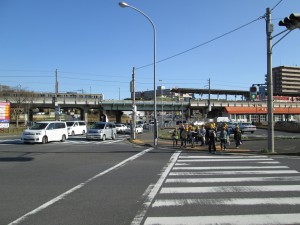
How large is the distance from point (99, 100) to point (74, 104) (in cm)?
742

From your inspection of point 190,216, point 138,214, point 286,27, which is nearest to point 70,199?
point 138,214

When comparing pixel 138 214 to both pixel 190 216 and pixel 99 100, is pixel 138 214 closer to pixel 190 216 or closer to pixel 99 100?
pixel 190 216

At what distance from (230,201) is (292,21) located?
36.9ft

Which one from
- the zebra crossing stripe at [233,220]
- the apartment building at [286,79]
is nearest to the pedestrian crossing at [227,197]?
the zebra crossing stripe at [233,220]

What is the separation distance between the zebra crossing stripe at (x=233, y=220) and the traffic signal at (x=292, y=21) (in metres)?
11.6

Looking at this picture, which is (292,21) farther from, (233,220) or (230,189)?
(233,220)

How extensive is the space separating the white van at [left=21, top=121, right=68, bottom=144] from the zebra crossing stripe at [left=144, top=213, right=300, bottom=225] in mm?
21656

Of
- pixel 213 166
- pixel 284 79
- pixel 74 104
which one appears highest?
pixel 284 79

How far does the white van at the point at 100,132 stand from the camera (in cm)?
3244

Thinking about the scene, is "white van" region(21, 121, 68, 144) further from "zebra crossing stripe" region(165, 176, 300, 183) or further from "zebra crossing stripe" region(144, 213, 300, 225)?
"zebra crossing stripe" region(144, 213, 300, 225)

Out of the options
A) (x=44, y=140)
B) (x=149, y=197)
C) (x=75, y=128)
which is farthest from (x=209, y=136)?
(x=75, y=128)

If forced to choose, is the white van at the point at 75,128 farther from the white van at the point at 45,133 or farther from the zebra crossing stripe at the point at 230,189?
the zebra crossing stripe at the point at 230,189

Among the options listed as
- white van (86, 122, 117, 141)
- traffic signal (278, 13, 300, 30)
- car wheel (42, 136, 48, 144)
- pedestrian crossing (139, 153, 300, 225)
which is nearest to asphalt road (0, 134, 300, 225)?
pedestrian crossing (139, 153, 300, 225)

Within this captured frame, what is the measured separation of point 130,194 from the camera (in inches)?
339
